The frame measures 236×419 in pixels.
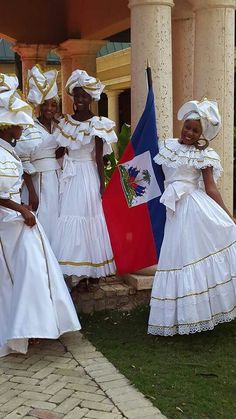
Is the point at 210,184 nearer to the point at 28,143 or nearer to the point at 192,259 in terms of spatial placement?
the point at 192,259

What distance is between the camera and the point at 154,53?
18.7ft

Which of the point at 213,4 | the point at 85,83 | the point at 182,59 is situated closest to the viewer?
the point at 85,83

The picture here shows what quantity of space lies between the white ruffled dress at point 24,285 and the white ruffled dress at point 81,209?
2.37 ft

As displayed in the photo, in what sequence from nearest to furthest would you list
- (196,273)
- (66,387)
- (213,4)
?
1. (66,387)
2. (196,273)
3. (213,4)

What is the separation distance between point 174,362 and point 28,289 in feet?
3.96

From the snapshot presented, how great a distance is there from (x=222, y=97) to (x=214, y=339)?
8.19 feet

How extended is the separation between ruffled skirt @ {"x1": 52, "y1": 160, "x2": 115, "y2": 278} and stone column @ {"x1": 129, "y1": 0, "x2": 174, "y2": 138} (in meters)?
0.83

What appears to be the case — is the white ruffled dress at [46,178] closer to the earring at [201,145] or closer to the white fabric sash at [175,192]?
the white fabric sash at [175,192]

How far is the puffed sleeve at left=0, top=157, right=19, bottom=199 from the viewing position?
4398 millimetres

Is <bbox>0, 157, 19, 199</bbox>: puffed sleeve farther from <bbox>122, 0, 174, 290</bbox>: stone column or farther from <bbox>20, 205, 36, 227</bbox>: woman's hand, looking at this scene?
<bbox>122, 0, 174, 290</bbox>: stone column

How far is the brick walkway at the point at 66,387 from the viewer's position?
12.4 ft

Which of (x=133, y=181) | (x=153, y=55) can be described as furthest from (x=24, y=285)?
(x=153, y=55)

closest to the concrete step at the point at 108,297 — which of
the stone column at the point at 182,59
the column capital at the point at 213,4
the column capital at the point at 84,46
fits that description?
the stone column at the point at 182,59

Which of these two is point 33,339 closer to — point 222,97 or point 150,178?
point 150,178
